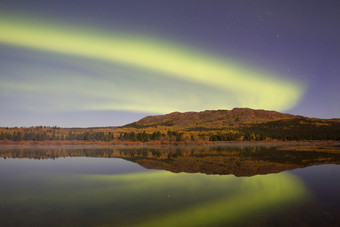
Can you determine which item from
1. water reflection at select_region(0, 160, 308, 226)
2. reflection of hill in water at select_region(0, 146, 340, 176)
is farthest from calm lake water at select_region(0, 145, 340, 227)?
reflection of hill in water at select_region(0, 146, 340, 176)

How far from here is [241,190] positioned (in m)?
19.7

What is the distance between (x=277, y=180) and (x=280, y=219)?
12557 millimetres

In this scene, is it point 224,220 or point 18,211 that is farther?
point 18,211

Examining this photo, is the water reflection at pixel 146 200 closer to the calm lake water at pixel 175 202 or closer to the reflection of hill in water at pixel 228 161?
the calm lake water at pixel 175 202

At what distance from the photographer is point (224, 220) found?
12438 mm

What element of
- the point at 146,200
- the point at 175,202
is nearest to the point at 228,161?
the point at 175,202

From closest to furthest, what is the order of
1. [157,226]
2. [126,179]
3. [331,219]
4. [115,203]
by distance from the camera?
[157,226]
[331,219]
[115,203]
[126,179]

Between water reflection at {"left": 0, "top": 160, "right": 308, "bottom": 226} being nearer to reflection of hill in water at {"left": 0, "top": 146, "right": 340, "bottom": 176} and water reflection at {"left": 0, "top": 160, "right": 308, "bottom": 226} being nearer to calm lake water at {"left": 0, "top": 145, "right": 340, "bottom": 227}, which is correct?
calm lake water at {"left": 0, "top": 145, "right": 340, "bottom": 227}

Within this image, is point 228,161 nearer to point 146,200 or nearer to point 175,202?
point 175,202

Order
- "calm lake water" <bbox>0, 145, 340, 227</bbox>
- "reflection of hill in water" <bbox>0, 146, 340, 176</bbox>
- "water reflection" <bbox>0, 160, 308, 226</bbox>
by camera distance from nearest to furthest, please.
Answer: "calm lake water" <bbox>0, 145, 340, 227</bbox> < "water reflection" <bbox>0, 160, 308, 226</bbox> < "reflection of hill in water" <bbox>0, 146, 340, 176</bbox>

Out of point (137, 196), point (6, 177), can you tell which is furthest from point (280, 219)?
point (6, 177)

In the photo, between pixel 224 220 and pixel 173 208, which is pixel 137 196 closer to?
pixel 173 208

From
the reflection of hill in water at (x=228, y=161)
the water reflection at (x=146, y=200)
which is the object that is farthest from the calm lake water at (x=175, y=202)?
the reflection of hill in water at (x=228, y=161)

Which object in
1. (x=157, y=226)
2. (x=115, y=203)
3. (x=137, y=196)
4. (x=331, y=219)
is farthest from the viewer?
(x=137, y=196)
